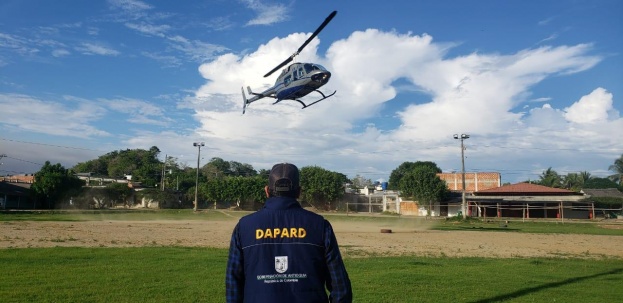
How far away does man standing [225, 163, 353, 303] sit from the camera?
141 inches

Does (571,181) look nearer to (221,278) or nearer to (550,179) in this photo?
(550,179)

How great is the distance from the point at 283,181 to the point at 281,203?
21cm

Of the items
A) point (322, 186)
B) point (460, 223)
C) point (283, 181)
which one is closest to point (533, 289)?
point (283, 181)

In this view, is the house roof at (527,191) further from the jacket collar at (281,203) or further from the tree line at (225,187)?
the jacket collar at (281,203)

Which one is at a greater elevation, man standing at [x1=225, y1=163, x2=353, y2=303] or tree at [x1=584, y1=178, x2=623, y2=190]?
tree at [x1=584, y1=178, x2=623, y2=190]

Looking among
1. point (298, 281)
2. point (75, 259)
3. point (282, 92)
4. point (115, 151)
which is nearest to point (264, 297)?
point (298, 281)

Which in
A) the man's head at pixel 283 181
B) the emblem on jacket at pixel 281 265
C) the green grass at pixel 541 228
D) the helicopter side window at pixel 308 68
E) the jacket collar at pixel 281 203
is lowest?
the green grass at pixel 541 228

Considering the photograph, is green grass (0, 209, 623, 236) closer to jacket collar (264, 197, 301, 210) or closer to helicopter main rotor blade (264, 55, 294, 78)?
helicopter main rotor blade (264, 55, 294, 78)

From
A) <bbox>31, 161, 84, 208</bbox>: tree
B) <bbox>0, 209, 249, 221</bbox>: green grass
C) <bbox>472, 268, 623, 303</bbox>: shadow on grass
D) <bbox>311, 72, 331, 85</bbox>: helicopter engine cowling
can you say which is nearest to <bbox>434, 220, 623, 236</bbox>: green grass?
<bbox>311, 72, 331, 85</bbox>: helicopter engine cowling

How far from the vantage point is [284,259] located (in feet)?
11.8

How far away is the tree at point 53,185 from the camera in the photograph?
7055cm

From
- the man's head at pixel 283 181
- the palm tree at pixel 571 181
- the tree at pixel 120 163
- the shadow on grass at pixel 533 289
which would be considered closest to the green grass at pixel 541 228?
the shadow on grass at pixel 533 289

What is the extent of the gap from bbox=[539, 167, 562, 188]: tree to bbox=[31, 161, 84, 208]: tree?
93382 mm

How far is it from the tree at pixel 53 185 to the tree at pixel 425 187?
5488 centimetres
